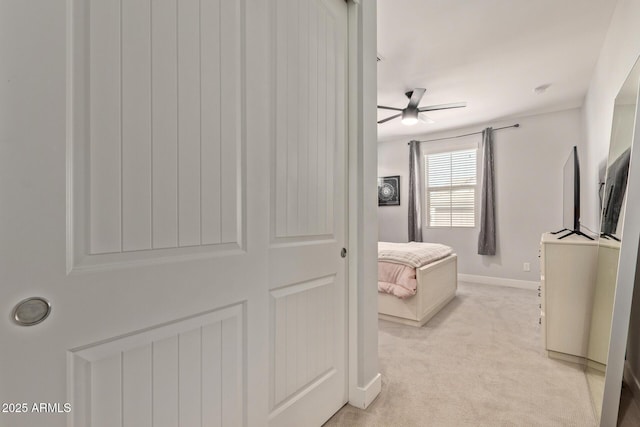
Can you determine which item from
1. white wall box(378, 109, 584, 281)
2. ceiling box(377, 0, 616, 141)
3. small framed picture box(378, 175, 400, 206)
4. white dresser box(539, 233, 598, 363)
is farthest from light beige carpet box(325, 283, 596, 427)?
small framed picture box(378, 175, 400, 206)

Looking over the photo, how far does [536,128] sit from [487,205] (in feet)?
4.10

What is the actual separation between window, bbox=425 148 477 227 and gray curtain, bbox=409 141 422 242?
0.18 metres

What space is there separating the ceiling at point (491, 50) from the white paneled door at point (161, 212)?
1393mm

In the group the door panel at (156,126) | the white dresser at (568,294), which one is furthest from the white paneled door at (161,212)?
the white dresser at (568,294)

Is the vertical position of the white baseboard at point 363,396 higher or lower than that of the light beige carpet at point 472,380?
higher

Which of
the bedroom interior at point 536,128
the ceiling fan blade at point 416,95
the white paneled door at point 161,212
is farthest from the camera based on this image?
the ceiling fan blade at point 416,95

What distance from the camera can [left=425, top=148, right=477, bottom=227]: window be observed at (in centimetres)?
493

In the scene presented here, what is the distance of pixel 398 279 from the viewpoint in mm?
2955

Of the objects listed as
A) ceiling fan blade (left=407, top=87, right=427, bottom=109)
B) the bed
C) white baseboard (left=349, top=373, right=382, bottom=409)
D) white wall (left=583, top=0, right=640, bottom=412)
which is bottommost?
white baseboard (left=349, top=373, right=382, bottom=409)

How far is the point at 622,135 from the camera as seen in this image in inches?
71.0

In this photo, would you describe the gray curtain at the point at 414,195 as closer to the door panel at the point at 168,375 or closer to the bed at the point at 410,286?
the bed at the point at 410,286

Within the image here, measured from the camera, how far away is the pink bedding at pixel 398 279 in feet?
9.36

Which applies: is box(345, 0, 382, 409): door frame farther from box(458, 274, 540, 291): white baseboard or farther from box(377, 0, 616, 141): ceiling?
box(458, 274, 540, 291): white baseboard

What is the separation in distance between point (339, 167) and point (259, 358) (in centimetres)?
99
